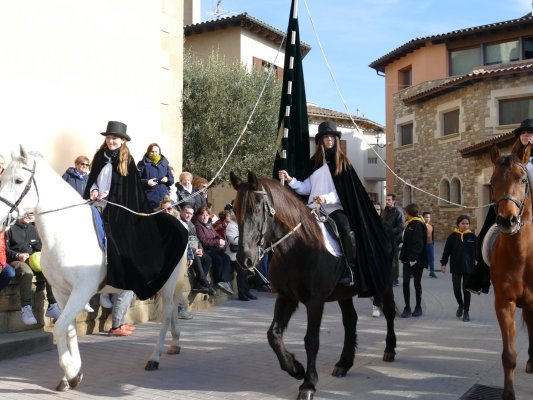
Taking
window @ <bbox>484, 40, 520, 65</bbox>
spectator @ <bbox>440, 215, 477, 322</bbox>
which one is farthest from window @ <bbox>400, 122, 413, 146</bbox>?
spectator @ <bbox>440, 215, 477, 322</bbox>

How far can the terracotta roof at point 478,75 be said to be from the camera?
2586 cm

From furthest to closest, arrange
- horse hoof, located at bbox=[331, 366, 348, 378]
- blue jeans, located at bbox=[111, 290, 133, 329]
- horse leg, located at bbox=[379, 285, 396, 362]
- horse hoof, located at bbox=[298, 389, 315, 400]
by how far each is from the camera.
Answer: blue jeans, located at bbox=[111, 290, 133, 329], horse leg, located at bbox=[379, 285, 396, 362], horse hoof, located at bbox=[331, 366, 348, 378], horse hoof, located at bbox=[298, 389, 315, 400]

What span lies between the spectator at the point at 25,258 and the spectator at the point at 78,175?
1118 millimetres

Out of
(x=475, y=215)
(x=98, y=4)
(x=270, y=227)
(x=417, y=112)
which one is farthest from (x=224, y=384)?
(x=417, y=112)

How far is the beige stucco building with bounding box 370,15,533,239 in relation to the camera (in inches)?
1055

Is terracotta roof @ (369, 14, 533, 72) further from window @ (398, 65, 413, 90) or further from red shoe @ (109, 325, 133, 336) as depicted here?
red shoe @ (109, 325, 133, 336)

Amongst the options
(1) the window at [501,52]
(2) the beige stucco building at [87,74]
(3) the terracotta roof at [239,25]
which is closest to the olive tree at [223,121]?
(3) the terracotta roof at [239,25]

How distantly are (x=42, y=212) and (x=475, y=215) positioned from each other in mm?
24408

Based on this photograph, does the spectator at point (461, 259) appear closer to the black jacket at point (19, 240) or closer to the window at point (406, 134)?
the black jacket at point (19, 240)

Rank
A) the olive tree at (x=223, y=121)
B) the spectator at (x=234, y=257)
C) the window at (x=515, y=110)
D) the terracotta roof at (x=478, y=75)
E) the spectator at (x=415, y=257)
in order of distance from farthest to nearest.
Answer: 1. the window at (x=515, y=110)
2. the terracotta roof at (x=478, y=75)
3. the olive tree at (x=223, y=121)
4. the spectator at (x=234, y=257)
5. the spectator at (x=415, y=257)

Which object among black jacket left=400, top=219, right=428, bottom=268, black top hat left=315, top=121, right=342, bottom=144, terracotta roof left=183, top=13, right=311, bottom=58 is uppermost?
terracotta roof left=183, top=13, right=311, bottom=58

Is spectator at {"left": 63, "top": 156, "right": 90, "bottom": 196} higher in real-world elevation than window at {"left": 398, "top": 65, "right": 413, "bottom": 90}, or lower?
lower

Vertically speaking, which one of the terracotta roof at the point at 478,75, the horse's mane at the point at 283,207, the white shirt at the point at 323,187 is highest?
the terracotta roof at the point at 478,75

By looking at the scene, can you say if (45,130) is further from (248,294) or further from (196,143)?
(196,143)
